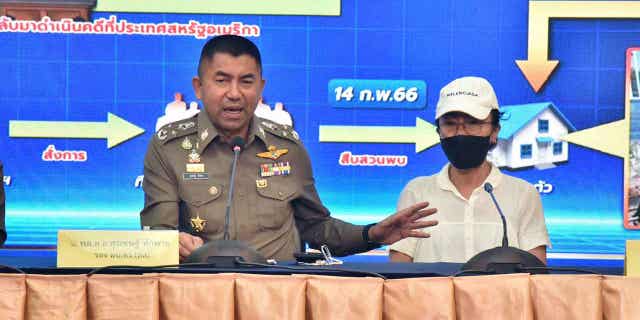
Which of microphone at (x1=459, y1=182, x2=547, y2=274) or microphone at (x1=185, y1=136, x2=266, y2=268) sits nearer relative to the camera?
microphone at (x1=459, y1=182, x2=547, y2=274)

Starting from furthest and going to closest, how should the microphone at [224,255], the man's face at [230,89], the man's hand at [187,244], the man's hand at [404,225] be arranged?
the man's face at [230,89]
the man's hand at [404,225]
the man's hand at [187,244]
the microphone at [224,255]

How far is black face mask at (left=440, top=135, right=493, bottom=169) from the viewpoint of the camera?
3488 millimetres

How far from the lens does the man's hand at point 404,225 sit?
3.03 meters

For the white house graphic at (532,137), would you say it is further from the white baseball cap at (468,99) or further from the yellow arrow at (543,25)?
the white baseball cap at (468,99)

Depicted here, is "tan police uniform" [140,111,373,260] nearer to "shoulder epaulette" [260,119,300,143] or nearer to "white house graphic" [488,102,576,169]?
"shoulder epaulette" [260,119,300,143]

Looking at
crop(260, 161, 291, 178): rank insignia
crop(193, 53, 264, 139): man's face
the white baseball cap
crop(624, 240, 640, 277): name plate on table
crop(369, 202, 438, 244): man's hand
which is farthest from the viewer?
crop(260, 161, 291, 178): rank insignia

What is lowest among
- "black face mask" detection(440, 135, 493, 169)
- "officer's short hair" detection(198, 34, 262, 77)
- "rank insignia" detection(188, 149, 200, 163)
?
"rank insignia" detection(188, 149, 200, 163)

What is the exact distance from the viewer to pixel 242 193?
364cm

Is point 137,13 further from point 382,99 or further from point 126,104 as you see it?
point 382,99

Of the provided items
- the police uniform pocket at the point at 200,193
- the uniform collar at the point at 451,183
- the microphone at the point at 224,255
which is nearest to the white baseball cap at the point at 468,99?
the uniform collar at the point at 451,183

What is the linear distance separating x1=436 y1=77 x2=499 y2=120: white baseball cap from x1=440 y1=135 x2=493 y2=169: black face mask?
81 millimetres

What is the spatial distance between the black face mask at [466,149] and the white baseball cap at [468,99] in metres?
0.08

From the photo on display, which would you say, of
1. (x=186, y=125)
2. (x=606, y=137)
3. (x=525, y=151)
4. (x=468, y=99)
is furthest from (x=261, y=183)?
(x=606, y=137)

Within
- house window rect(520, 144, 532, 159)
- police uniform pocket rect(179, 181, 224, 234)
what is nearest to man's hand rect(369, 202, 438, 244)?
police uniform pocket rect(179, 181, 224, 234)
